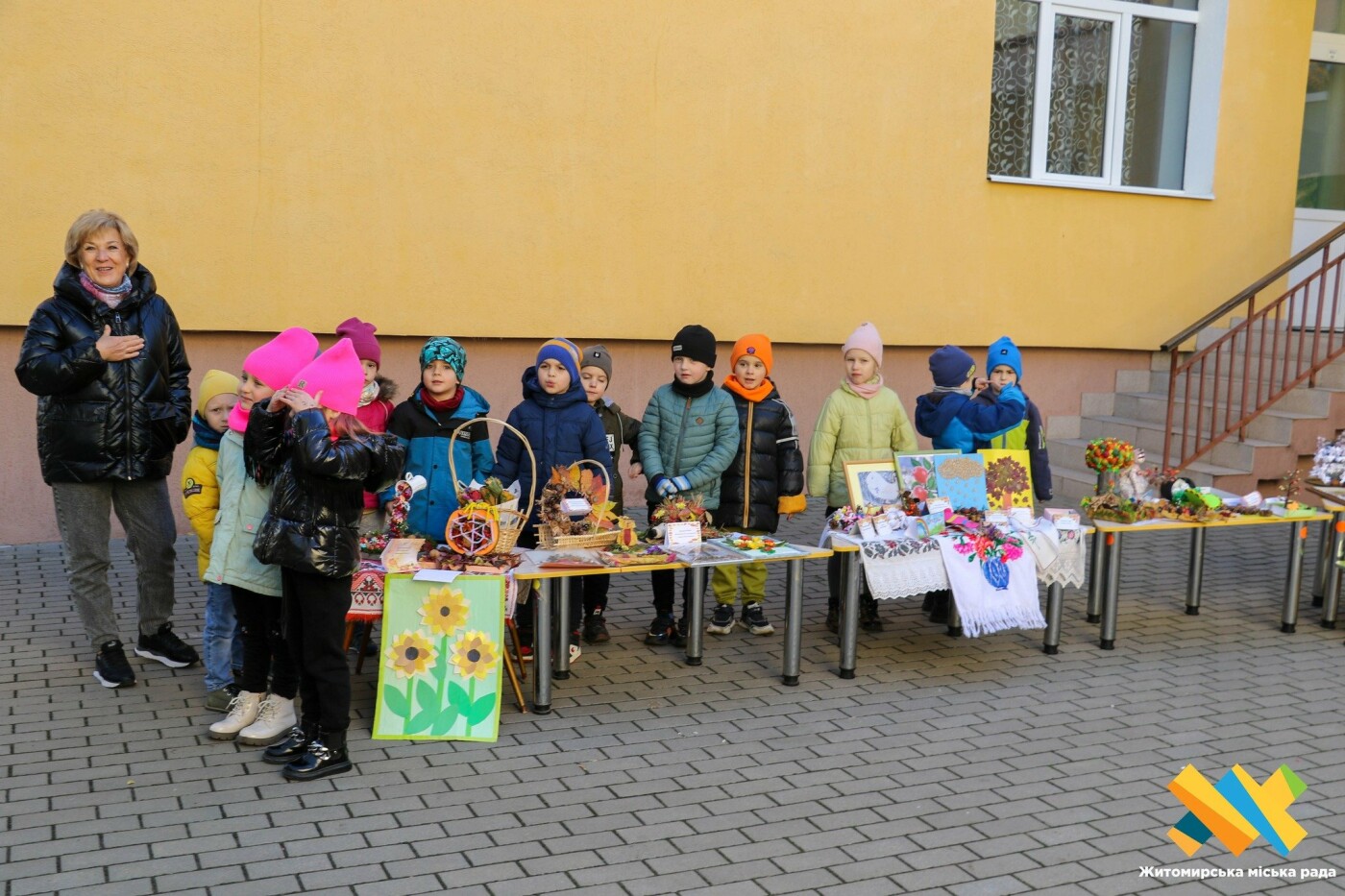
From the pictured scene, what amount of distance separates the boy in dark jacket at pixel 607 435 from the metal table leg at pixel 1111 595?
2597 millimetres

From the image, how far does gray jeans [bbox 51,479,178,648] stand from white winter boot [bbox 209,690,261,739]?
94 cm

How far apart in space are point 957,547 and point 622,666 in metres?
1.76

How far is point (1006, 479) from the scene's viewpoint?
22.0 feet

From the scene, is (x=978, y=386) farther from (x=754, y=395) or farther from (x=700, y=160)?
(x=700, y=160)

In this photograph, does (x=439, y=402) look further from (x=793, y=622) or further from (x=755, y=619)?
(x=755, y=619)

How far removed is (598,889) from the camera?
3834 millimetres

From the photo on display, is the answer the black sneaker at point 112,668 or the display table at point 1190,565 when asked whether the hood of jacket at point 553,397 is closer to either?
the black sneaker at point 112,668

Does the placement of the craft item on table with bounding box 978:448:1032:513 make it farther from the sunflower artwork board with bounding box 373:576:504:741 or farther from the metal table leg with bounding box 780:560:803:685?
the sunflower artwork board with bounding box 373:576:504:741

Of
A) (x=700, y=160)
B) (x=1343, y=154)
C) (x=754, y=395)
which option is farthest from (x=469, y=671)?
(x=1343, y=154)

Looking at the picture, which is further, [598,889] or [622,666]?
[622,666]

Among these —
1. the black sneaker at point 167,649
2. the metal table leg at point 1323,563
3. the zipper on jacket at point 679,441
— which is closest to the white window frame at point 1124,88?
the metal table leg at point 1323,563

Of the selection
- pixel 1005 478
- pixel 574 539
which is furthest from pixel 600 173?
A: pixel 574 539

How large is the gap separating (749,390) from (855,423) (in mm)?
625

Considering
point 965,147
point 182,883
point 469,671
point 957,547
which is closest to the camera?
point 182,883
